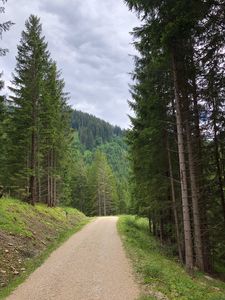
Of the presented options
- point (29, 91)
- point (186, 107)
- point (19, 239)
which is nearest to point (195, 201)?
point (186, 107)


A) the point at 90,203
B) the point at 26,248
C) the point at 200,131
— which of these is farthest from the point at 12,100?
the point at 90,203

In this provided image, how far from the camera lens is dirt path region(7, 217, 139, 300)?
861cm

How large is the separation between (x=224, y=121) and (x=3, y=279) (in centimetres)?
1072

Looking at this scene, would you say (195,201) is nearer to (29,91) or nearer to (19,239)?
(19,239)

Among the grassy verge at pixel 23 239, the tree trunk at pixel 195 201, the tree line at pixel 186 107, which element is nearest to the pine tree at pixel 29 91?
the grassy verge at pixel 23 239

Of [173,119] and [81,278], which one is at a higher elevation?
[173,119]

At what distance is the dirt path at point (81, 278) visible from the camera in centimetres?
861

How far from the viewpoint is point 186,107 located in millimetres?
13430

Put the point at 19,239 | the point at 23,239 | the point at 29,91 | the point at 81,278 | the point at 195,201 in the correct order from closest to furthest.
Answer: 1. the point at 81,278
2. the point at 195,201
3. the point at 19,239
4. the point at 23,239
5. the point at 29,91

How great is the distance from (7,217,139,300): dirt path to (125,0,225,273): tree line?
3.09 m

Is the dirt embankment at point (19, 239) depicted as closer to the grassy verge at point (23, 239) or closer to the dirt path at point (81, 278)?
the grassy verge at point (23, 239)

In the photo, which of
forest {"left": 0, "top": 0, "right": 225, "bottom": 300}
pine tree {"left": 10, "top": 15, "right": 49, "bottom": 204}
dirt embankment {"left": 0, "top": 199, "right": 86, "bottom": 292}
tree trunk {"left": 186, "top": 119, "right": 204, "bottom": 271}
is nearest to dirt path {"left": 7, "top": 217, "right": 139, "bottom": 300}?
dirt embankment {"left": 0, "top": 199, "right": 86, "bottom": 292}

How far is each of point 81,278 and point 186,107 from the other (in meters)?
7.85

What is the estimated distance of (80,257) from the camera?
46.7 ft
